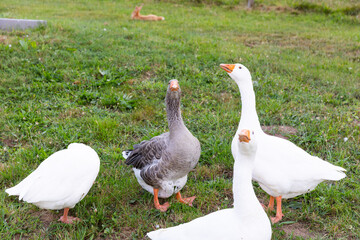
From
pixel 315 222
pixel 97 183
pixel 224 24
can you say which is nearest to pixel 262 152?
pixel 315 222

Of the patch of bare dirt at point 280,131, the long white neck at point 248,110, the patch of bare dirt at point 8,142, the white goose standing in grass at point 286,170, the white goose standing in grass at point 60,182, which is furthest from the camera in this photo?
the patch of bare dirt at point 280,131

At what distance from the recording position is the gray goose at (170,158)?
325cm

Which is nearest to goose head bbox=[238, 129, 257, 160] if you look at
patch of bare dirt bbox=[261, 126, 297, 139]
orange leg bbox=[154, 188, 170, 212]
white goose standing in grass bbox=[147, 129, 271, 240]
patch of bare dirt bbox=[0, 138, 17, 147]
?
white goose standing in grass bbox=[147, 129, 271, 240]

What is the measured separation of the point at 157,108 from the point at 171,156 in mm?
2258

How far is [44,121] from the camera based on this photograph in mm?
4824

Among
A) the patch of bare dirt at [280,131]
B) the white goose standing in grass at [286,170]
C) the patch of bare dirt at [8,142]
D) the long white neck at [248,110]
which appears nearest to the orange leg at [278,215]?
the white goose standing in grass at [286,170]

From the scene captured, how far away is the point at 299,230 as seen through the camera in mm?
3213

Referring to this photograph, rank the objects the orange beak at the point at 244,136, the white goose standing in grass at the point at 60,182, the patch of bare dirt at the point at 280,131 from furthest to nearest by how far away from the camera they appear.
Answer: the patch of bare dirt at the point at 280,131
the white goose standing in grass at the point at 60,182
the orange beak at the point at 244,136

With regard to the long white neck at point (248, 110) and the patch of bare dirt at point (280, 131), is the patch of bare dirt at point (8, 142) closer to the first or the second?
the long white neck at point (248, 110)

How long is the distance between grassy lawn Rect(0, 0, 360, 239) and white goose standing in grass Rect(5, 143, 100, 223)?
0.35 meters

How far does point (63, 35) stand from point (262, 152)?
657 centimetres

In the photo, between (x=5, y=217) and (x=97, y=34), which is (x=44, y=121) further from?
(x=97, y=34)

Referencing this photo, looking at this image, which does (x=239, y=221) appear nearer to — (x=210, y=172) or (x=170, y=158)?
(x=170, y=158)

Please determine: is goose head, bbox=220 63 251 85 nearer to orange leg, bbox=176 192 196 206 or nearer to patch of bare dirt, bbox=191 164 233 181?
patch of bare dirt, bbox=191 164 233 181
